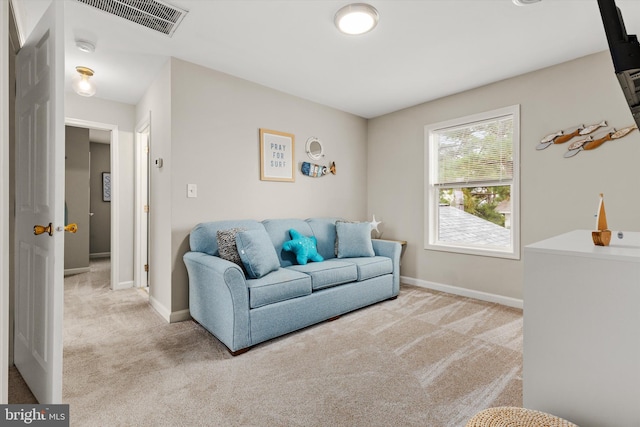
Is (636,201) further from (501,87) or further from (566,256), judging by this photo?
(566,256)

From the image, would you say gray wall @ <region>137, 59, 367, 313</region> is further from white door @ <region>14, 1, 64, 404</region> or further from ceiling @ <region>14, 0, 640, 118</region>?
white door @ <region>14, 1, 64, 404</region>

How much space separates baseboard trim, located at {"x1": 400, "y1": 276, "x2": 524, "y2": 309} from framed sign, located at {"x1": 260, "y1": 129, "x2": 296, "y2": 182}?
6.95 feet

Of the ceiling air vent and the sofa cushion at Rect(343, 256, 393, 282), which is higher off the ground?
the ceiling air vent

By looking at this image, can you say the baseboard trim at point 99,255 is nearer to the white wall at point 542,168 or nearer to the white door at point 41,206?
the white door at point 41,206

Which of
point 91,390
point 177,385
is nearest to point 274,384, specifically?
point 177,385

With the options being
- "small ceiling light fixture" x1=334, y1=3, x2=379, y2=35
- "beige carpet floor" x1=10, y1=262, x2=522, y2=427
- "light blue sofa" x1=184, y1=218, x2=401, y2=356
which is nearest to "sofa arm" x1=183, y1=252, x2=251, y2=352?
"light blue sofa" x1=184, y1=218, x2=401, y2=356

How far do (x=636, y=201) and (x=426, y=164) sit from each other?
1.95 m

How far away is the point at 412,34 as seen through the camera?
2.42m

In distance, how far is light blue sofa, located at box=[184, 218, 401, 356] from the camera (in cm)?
220

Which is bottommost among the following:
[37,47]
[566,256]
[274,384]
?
[274,384]

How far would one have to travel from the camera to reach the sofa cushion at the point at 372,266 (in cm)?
311

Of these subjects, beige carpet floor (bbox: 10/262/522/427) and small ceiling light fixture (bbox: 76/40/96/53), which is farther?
small ceiling light fixture (bbox: 76/40/96/53)

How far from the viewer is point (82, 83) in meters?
2.90
